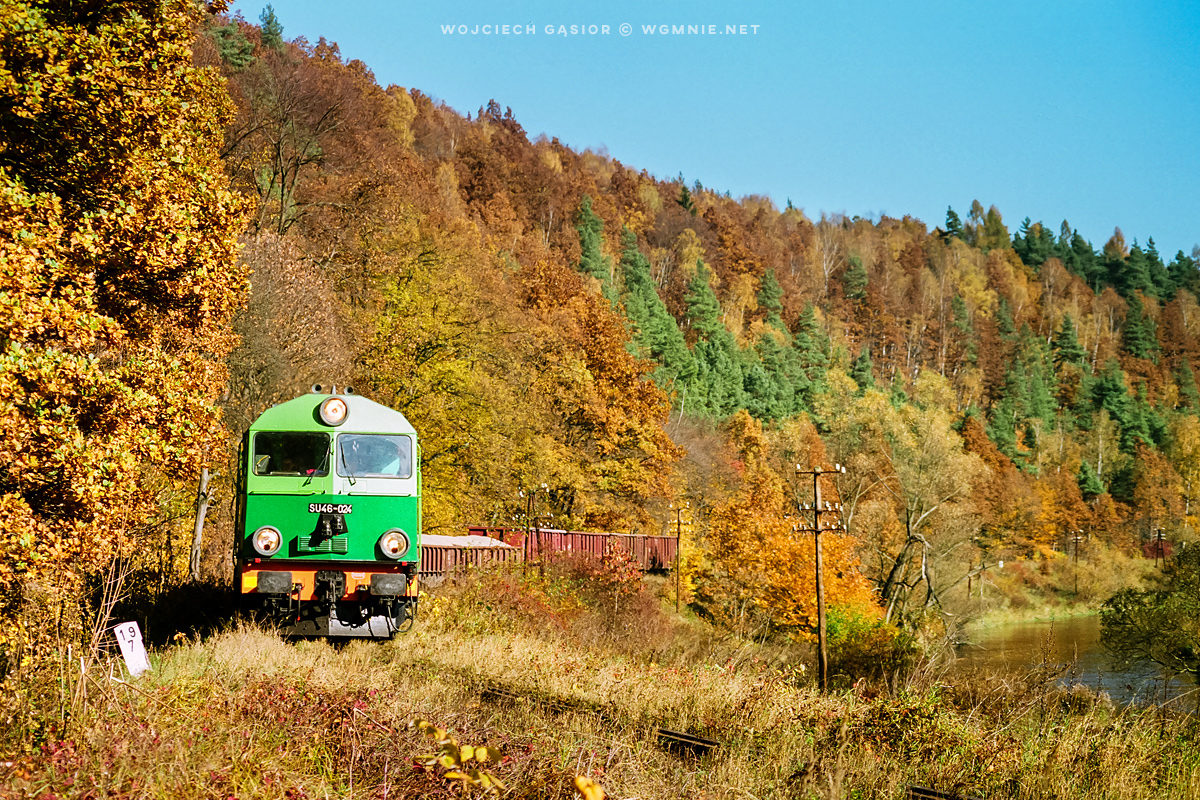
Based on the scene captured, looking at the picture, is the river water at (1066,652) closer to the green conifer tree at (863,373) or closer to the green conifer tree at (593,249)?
the green conifer tree at (593,249)

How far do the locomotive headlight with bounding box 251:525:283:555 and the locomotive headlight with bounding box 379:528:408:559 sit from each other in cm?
130

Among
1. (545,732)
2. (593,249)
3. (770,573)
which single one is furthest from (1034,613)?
(545,732)

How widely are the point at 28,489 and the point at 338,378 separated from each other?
18.4 metres

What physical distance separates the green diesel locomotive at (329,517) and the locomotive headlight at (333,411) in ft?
0.05

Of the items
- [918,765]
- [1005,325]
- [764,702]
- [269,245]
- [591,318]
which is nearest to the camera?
[918,765]

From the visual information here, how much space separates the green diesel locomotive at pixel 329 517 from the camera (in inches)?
488

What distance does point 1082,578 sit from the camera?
2697 inches

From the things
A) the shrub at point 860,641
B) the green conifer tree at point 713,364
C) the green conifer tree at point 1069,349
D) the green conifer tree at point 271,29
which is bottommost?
the shrub at point 860,641

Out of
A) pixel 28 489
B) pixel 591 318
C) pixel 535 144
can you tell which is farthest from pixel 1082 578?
pixel 535 144

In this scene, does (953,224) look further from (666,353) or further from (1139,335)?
(666,353)

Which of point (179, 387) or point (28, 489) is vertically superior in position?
point (179, 387)

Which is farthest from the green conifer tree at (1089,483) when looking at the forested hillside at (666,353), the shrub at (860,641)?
the shrub at (860,641)

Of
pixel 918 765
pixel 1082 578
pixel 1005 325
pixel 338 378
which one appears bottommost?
pixel 1082 578

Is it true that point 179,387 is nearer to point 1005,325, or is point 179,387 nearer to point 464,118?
point 464,118
